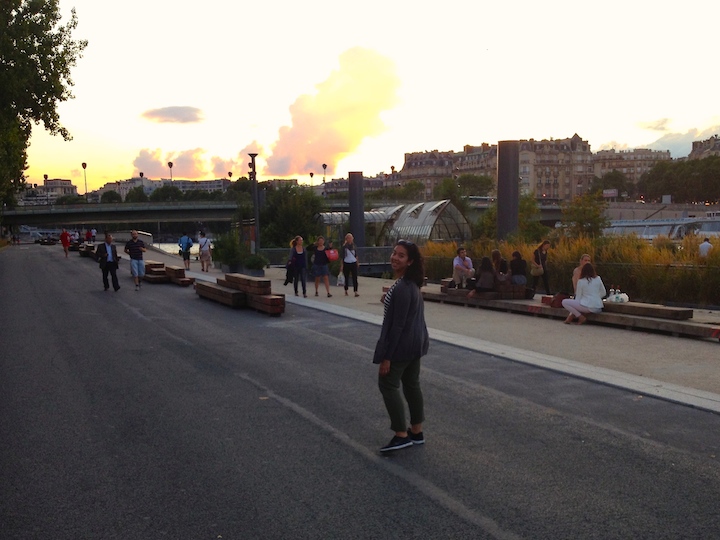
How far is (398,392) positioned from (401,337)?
18.9 inches

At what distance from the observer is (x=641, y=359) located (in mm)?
10305

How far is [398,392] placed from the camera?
6.22 m

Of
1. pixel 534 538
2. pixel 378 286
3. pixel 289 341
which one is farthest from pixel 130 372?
pixel 378 286

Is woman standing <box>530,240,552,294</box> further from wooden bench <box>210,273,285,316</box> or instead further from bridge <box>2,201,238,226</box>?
bridge <box>2,201,238,226</box>

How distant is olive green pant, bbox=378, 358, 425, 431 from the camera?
6.15 m

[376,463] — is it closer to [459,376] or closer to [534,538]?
[534,538]

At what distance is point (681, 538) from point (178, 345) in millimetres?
9181

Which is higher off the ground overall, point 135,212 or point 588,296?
point 135,212

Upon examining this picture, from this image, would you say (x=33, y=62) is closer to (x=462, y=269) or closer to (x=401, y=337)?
(x=462, y=269)

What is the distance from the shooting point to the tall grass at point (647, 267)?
1691 cm

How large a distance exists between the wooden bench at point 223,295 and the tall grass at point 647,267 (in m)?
8.93

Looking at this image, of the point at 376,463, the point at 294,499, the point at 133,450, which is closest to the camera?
the point at 294,499

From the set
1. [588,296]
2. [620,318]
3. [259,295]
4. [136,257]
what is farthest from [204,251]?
[620,318]

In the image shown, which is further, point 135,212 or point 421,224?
point 135,212
